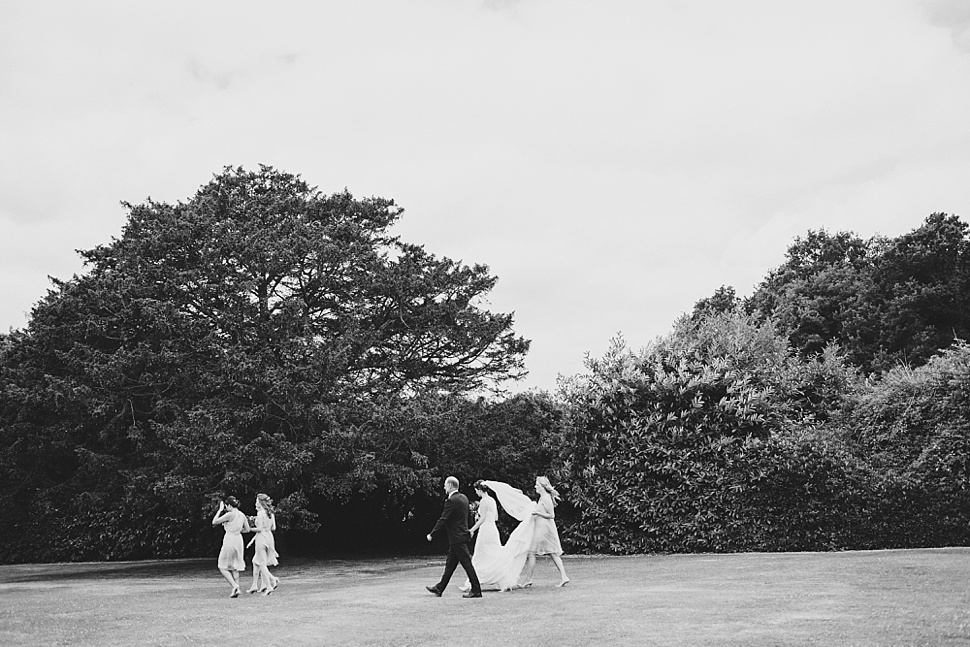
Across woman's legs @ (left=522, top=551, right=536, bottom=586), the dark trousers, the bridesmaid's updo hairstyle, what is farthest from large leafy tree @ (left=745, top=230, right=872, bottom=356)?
the dark trousers

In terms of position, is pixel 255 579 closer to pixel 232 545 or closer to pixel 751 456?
pixel 232 545

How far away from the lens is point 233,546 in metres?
18.6

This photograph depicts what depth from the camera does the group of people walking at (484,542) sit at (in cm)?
1658

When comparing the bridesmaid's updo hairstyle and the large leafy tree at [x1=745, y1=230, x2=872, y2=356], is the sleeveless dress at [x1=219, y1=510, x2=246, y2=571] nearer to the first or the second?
the bridesmaid's updo hairstyle

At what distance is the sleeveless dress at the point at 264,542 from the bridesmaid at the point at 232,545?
9.9 inches

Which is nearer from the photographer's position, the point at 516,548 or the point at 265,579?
the point at 516,548


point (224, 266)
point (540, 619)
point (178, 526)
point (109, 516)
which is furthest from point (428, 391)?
point (540, 619)

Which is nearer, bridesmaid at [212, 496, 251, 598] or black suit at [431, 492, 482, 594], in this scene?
black suit at [431, 492, 482, 594]

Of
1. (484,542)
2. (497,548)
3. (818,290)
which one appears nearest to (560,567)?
(497,548)

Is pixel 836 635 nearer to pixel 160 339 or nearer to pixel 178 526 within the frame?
pixel 160 339

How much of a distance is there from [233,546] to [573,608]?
24.2ft

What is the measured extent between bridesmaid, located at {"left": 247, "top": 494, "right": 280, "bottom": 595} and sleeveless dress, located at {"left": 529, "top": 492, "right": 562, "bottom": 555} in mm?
5133

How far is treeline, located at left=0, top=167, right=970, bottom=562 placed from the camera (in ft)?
83.8

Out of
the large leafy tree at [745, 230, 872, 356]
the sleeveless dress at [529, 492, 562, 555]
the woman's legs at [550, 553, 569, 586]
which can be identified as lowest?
the woman's legs at [550, 553, 569, 586]
